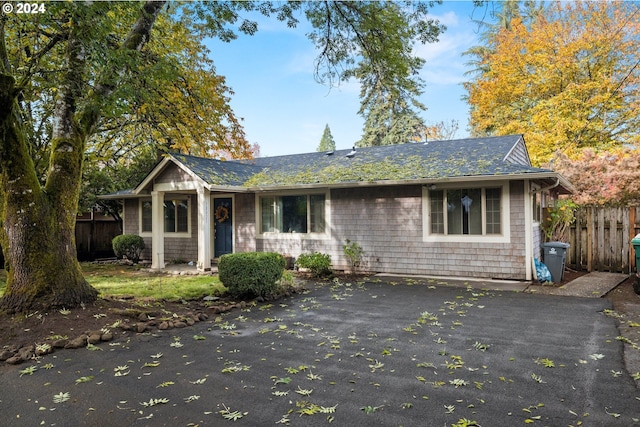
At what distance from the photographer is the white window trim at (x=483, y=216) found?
904 cm

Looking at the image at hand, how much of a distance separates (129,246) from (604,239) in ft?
48.3

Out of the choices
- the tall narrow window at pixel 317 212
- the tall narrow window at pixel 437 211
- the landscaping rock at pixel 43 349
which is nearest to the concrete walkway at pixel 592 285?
the tall narrow window at pixel 437 211

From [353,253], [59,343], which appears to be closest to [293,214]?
[353,253]

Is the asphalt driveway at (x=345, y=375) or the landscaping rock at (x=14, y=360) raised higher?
→ the landscaping rock at (x=14, y=360)

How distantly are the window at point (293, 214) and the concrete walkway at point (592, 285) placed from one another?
6.19 metres

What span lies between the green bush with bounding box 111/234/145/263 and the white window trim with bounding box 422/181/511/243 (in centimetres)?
996

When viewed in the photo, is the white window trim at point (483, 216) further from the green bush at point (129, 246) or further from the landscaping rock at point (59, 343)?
the green bush at point (129, 246)

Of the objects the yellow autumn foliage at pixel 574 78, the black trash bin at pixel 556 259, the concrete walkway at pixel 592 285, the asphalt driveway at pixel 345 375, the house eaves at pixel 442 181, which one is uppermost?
the yellow autumn foliage at pixel 574 78

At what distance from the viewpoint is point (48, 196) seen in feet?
19.8

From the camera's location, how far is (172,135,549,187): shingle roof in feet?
31.6

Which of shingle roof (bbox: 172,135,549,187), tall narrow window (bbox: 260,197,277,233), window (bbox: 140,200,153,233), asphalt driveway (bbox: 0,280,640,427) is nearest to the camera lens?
asphalt driveway (bbox: 0,280,640,427)

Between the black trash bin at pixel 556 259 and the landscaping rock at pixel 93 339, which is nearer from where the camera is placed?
the landscaping rock at pixel 93 339

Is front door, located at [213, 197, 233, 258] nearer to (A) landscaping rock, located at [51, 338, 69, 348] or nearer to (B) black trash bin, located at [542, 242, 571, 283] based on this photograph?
(A) landscaping rock, located at [51, 338, 69, 348]

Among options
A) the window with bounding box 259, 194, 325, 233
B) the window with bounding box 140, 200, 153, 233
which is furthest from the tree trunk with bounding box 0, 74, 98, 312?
the window with bounding box 140, 200, 153, 233
